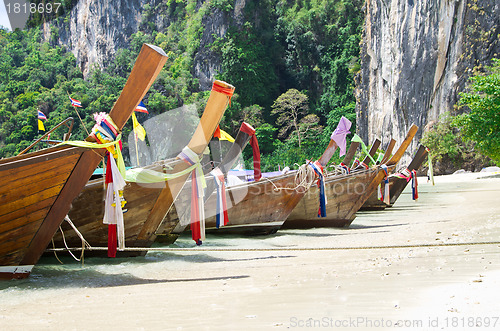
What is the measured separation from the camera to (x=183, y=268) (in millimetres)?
5320

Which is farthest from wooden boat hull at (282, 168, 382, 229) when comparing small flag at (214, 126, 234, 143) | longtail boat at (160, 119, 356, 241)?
small flag at (214, 126, 234, 143)

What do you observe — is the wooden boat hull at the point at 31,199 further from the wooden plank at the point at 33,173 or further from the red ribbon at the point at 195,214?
the red ribbon at the point at 195,214

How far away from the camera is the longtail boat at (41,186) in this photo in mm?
4031

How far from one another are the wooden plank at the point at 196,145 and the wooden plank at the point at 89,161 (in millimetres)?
957

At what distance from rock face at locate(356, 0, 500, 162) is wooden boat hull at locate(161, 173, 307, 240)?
19.5 m

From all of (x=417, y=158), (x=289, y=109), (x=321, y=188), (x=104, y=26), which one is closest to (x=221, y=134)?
(x=321, y=188)

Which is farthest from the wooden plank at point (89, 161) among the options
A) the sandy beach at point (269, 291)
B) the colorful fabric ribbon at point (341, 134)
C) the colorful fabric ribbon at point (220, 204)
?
the colorful fabric ribbon at point (341, 134)

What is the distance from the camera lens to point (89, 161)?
4316 millimetres

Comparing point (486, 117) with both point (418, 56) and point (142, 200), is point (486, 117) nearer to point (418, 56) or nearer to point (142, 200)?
point (142, 200)

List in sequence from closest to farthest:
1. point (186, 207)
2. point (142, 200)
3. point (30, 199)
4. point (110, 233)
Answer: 1. point (30, 199)
2. point (110, 233)
3. point (142, 200)
4. point (186, 207)

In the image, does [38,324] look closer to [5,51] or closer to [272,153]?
[272,153]

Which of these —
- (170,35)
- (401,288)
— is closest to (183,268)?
(401,288)

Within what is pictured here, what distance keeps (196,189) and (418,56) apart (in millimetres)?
26187

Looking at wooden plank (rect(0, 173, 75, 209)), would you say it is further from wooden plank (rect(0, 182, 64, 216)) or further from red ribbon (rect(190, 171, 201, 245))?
red ribbon (rect(190, 171, 201, 245))
